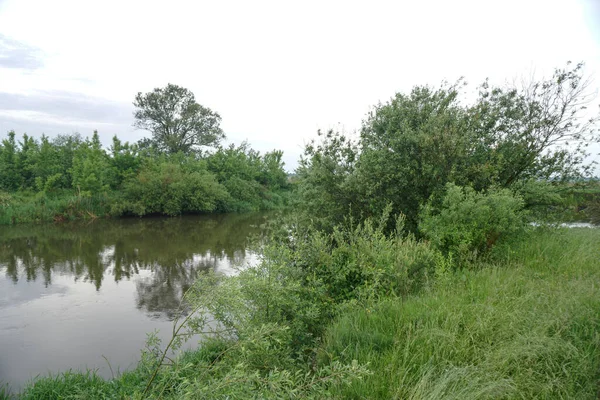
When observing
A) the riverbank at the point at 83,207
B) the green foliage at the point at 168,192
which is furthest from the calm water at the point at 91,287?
the green foliage at the point at 168,192

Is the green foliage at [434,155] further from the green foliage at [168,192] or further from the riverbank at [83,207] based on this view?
the green foliage at [168,192]

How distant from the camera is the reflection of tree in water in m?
11.3

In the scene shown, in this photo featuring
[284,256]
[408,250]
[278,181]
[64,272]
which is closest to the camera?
[284,256]

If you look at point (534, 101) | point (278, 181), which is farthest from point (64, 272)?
point (278, 181)

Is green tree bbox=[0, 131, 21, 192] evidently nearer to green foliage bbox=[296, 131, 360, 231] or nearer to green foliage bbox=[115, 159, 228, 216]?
green foliage bbox=[115, 159, 228, 216]

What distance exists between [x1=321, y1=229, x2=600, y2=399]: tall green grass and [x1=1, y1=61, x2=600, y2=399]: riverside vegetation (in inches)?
0.8

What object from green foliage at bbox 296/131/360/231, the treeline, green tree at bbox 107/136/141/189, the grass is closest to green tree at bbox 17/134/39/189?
the treeline

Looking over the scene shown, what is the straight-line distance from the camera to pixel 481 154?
880cm

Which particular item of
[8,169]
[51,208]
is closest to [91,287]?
[51,208]

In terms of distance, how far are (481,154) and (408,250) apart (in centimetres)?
484

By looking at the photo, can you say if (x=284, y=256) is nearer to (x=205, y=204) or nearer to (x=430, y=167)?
(x=430, y=167)

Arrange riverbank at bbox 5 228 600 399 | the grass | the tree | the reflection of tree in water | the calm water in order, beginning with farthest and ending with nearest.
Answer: the tree, the grass, the reflection of tree in water, the calm water, riverbank at bbox 5 228 600 399

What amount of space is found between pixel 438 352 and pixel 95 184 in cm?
2689

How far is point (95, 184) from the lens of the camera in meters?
25.2
